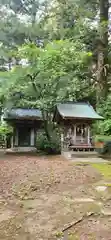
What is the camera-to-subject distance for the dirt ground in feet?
13.7

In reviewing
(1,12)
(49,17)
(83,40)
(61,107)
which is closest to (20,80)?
(61,107)

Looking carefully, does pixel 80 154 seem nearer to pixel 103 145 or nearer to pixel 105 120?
pixel 103 145

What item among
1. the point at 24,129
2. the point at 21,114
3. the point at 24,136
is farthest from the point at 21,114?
the point at 24,136

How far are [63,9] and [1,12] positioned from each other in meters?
6.76

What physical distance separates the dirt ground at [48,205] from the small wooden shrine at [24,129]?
1078 cm

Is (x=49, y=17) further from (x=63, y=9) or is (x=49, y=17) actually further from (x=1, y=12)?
(x=1, y=12)

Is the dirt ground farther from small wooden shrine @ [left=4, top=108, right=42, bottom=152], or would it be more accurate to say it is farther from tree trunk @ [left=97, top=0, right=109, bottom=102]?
tree trunk @ [left=97, top=0, right=109, bottom=102]

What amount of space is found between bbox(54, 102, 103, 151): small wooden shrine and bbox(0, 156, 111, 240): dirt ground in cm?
671

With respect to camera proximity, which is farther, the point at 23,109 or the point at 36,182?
the point at 23,109

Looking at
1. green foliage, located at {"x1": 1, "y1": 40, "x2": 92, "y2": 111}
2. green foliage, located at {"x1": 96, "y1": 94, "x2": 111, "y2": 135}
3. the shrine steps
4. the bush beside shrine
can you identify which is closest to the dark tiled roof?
green foliage, located at {"x1": 1, "y1": 40, "x2": 92, "y2": 111}

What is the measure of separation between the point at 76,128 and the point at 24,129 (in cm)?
543

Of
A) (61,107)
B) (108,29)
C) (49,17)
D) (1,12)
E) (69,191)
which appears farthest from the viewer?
(1,12)

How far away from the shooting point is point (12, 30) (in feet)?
78.5

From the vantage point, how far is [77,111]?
16812 millimetres
